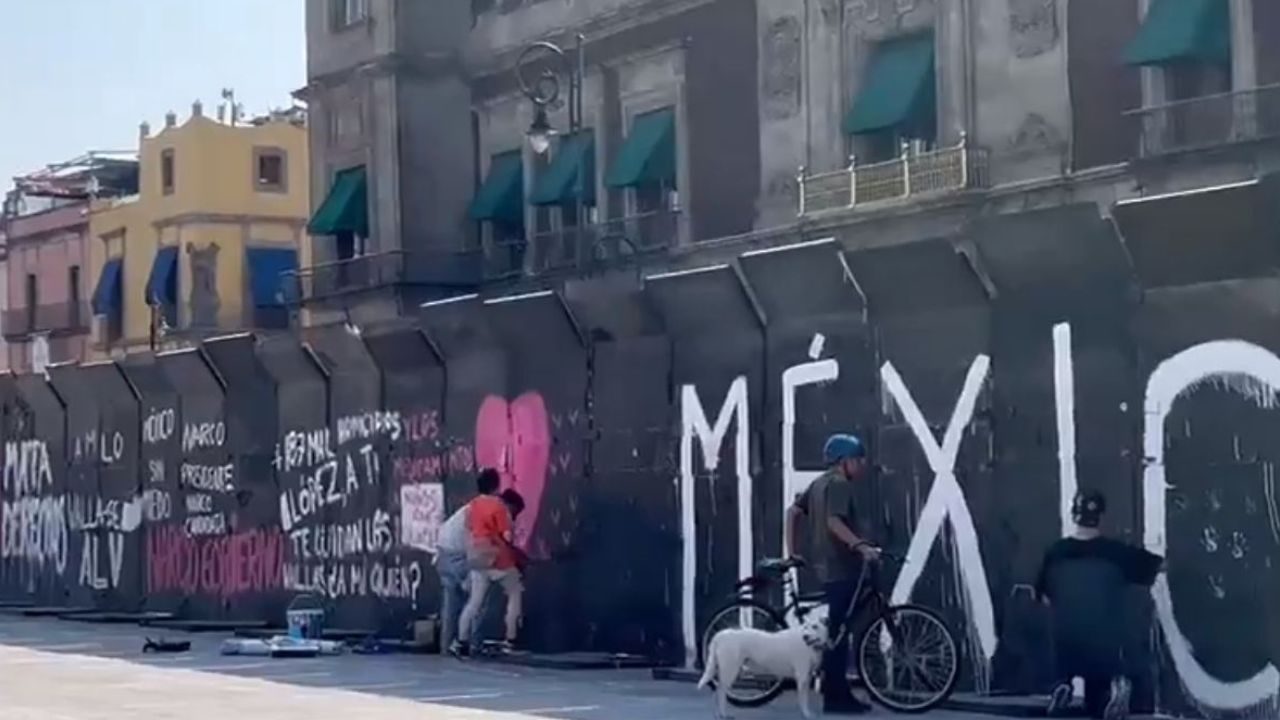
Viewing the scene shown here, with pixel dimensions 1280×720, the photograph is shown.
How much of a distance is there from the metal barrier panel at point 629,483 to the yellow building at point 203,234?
4974cm

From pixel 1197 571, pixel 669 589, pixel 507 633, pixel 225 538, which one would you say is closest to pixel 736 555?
pixel 669 589

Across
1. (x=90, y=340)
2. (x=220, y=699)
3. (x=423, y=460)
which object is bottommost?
(x=220, y=699)

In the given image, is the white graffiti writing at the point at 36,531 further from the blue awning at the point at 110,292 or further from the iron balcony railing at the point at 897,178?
the blue awning at the point at 110,292

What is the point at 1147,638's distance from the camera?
52.7 ft

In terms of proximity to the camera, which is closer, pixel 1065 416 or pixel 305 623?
pixel 1065 416

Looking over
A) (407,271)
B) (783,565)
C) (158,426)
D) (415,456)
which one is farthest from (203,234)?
(783,565)

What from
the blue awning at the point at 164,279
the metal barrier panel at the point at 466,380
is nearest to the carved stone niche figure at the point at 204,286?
the blue awning at the point at 164,279

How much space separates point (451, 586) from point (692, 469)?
372cm

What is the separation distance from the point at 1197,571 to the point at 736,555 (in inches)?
197

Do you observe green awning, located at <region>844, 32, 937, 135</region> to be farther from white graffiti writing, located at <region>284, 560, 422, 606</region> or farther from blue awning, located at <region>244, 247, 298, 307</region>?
blue awning, located at <region>244, 247, 298, 307</region>

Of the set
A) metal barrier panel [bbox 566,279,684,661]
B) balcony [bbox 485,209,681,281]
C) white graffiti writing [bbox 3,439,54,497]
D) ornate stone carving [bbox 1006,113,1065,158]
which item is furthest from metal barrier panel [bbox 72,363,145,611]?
balcony [bbox 485,209,681,281]

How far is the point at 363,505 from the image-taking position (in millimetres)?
25953

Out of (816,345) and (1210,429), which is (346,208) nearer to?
(816,345)

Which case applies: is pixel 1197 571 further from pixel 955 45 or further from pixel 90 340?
pixel 90 340
